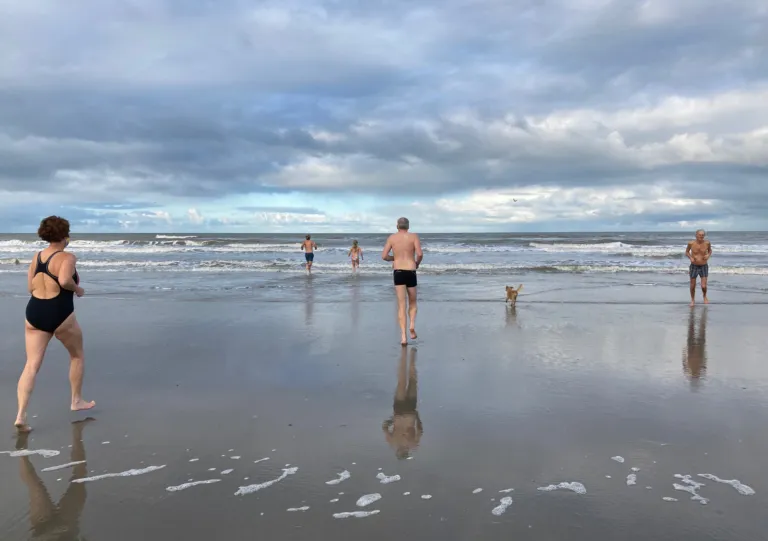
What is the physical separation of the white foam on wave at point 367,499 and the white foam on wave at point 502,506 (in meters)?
0.69

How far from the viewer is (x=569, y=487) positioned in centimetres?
350

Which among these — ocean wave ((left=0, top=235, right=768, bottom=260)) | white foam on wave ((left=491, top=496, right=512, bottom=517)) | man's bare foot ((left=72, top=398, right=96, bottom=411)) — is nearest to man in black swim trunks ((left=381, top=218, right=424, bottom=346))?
man's bare foot ((left=72, top=398, right=96, bottom=411))

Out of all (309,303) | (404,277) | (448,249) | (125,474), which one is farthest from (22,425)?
(448,249)

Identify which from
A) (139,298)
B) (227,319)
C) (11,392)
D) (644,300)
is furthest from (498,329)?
(139,298)

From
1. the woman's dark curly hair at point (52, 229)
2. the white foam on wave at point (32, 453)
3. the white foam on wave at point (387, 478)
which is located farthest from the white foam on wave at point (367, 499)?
the woman's dark curly hair at point (52, 229)

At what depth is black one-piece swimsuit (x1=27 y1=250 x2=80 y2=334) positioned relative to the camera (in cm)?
450

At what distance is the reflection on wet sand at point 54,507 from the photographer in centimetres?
301

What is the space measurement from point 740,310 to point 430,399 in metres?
9.52

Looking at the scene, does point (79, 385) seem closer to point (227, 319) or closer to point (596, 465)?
point (596, 465)

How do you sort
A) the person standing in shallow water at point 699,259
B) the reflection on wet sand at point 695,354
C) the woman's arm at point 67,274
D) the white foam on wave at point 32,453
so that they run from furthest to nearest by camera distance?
the person standing in shallow water at point 699,259
the reflection on wet sand at point 695,354
the woman's arm at point 67,274
the white foam on wave at point 32,453

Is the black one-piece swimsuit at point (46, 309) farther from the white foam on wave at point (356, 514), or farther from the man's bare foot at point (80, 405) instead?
the white foam on wave at point (356, 514)

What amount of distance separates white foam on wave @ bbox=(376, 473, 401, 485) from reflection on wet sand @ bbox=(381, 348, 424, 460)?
0.29 m

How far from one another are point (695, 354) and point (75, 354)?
7.31 m

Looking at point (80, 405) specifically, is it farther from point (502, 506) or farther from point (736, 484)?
point (736, 484)
